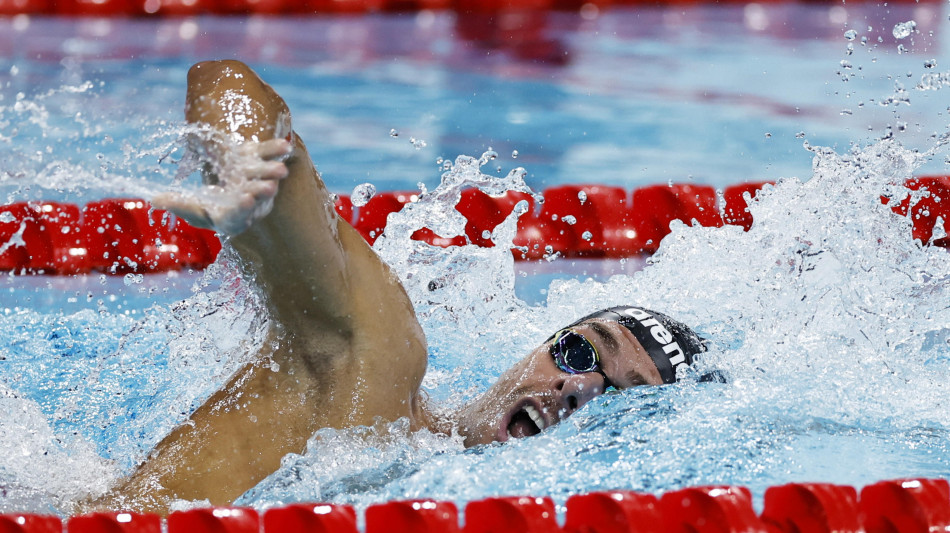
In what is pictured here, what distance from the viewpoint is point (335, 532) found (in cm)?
144

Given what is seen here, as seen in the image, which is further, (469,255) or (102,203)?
(102,203)

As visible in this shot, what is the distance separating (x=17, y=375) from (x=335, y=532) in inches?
66.9

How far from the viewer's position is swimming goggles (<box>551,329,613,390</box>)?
192cm

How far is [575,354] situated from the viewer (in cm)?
194

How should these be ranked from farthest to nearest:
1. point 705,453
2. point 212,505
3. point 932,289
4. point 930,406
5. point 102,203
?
point 102,203
point 932,289
point 930,406
point 705,453
point 212,505

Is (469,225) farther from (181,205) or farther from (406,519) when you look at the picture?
(181,205)

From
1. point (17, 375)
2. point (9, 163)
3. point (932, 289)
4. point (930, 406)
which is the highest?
point (9, 163)

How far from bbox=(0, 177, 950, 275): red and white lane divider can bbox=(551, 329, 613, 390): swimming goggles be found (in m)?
1.52

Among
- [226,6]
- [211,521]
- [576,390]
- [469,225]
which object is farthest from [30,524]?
[226,6]

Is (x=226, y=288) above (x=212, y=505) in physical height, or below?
above

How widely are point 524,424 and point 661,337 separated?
33 cm

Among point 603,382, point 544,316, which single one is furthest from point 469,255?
point 603,382

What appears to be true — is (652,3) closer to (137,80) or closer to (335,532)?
(137,80)

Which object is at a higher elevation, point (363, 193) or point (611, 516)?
point (363, 193)
